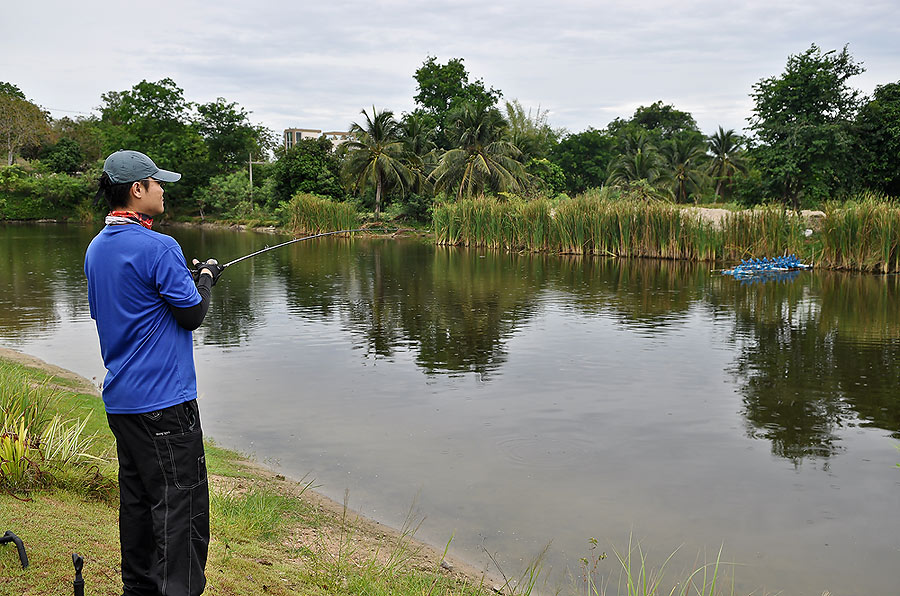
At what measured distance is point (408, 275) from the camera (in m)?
23.4

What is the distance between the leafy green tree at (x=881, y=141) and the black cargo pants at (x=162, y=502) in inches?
1412

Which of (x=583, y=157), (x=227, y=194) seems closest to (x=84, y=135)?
(x=227, y=194)

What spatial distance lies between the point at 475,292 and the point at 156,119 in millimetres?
50240

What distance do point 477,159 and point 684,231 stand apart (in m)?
17.3

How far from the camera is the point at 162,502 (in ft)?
9.78

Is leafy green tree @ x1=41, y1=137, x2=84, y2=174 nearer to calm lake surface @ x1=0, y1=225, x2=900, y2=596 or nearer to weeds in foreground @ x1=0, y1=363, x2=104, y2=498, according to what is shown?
calm lake surface @ x1=0, y1=225, x2=900, y2=596

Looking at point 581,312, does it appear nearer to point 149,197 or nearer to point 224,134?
point 149,197

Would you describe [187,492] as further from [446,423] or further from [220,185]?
[220,185]

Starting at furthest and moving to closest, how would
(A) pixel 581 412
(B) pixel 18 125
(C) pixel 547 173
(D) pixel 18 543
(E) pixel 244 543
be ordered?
(B) pixel 18 125 < (C) pixel 547 173 < (A) pixel 581 412 < (E) pixel 244 543 < (D) pixel 18 543

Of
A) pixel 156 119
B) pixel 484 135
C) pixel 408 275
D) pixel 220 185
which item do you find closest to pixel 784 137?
pixel 484 135

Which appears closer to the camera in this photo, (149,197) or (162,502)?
(162,502)

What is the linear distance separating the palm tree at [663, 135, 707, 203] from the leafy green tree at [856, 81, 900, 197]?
18142mm

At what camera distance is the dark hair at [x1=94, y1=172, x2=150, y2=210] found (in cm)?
310

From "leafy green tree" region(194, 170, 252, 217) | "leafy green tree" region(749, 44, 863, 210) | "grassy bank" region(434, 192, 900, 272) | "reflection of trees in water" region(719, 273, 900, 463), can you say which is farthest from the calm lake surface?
"leafy green tree" region(194, 170, 252, 217)
